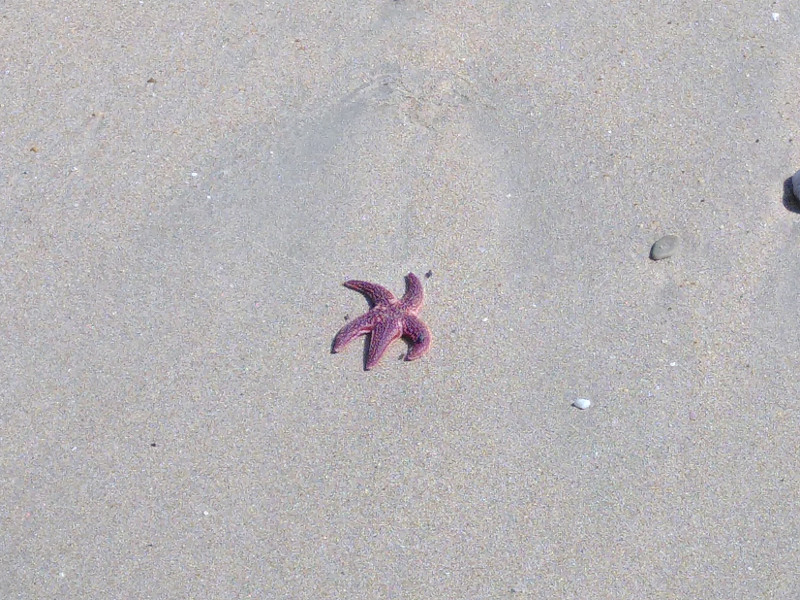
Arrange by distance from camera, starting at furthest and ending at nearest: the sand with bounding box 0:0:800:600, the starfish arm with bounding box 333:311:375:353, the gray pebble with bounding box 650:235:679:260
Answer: the gray pebble with bounding box 650:235:679:260 < the starfish arm with bounding box 333:311:375:353 < the sand with bounding box 0:0:800:600

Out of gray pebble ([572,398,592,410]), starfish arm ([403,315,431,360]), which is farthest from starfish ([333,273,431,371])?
gray pebble ([572,398,592,410])

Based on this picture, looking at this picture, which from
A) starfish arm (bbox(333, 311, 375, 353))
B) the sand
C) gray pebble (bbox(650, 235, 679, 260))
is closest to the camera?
the sand

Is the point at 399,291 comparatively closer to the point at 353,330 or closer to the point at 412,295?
the point at 412,295

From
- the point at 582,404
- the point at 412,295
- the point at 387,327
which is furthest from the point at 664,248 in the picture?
the point at 387,327

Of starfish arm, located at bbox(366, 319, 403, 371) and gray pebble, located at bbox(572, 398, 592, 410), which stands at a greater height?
starfish arm, located at bbox(366, 319, 403, 371)

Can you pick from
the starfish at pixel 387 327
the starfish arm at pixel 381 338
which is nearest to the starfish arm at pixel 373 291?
the starfish at pixel 387 327

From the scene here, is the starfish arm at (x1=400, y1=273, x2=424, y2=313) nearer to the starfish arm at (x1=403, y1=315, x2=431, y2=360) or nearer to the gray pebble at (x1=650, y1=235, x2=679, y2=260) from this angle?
the starfish arm at (x1=403, y1=315, x2=431, y2=360)

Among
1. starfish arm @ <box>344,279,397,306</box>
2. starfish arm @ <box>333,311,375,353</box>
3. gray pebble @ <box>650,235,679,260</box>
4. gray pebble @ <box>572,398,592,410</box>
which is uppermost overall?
gray pebble @ <box>650,235,679,260</box>

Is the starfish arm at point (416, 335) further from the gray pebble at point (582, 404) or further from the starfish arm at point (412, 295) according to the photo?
the gray pebble at point (582, 404)

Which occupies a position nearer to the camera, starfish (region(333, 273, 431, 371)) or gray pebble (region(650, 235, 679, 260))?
starfish (region(333, 273, 431, 371))

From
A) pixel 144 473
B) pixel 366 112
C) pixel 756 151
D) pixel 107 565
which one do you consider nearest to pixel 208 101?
pixel 366 112
